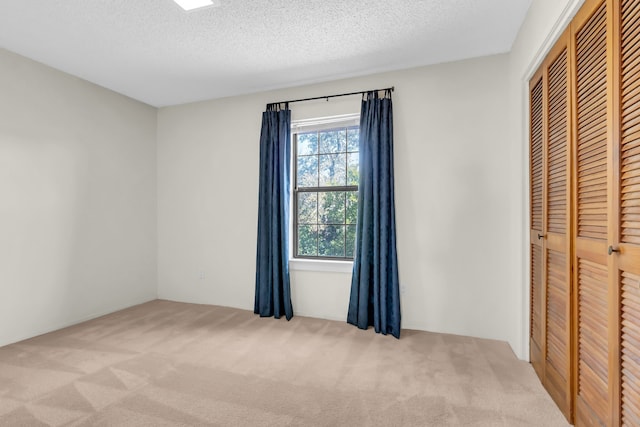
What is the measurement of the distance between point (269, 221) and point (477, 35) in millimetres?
2718

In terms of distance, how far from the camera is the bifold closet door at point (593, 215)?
4.52 ft

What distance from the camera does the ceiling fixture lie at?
2207 millimetres

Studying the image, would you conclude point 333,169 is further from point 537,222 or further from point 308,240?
point 537,222

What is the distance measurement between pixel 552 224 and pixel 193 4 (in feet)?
9.43

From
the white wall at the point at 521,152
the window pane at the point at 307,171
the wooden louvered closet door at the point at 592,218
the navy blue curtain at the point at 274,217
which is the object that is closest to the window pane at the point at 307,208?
the window pane at the point at 307,171

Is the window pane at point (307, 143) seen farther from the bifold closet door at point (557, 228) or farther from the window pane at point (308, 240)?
the bifold closet door at point (557, 228)

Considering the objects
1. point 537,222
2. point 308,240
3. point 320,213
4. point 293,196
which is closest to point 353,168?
point 320,213

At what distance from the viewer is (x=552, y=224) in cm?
202

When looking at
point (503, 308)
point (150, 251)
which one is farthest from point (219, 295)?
point (503, 308)

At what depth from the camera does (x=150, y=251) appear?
439 cm

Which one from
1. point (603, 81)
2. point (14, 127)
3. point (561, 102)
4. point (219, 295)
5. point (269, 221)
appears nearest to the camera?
point (603, 81)

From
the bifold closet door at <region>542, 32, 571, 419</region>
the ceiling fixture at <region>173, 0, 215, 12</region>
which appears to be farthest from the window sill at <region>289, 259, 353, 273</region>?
the ceiling fixture at <region>173, 0, 215, 12</region>

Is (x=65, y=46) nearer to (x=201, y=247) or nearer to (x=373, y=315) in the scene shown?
(x=201, y=247)

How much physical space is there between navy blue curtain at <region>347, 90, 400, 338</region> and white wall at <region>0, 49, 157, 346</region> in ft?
9.71
